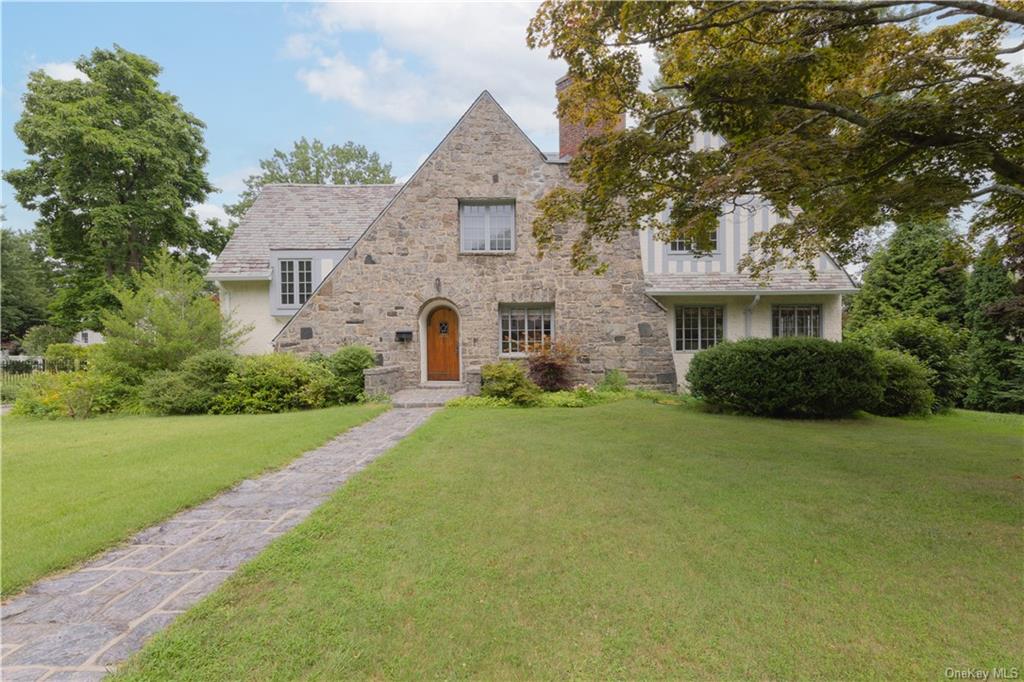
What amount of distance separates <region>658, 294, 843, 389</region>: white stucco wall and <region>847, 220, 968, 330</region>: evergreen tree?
11.0 feet

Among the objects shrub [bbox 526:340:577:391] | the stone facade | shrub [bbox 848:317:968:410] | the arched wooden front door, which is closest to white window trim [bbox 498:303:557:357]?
the stone facade

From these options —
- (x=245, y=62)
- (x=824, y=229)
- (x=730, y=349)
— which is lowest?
(x=730, y=349)

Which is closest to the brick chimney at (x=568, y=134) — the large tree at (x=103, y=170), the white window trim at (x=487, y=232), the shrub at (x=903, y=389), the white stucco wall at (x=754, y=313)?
the white window trim at (x=487, y=232)

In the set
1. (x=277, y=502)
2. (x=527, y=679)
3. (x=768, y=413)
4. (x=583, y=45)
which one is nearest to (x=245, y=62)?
(x=583, y=45)

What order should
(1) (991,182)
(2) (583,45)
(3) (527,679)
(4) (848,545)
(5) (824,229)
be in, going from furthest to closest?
(5) (824,229)
(1) (991,182)
(2) (583,45)
(4) (848,545)
(3) (527,679)

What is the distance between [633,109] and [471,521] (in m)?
5.59

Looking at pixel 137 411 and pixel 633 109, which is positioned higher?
pixel 633 109

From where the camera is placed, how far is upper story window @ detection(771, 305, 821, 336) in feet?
45.7

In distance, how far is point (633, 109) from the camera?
6082mm

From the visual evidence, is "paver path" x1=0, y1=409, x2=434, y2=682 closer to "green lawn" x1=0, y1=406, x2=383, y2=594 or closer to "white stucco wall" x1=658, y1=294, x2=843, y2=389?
"green lawn" x1=0, y1=406, x2=383, y2=594

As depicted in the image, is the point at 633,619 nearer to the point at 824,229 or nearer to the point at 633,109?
Answer: the point at 633,109

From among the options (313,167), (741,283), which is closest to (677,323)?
(741,283)

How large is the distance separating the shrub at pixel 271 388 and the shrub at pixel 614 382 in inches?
274

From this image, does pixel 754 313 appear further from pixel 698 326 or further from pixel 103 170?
pixel 103 170
